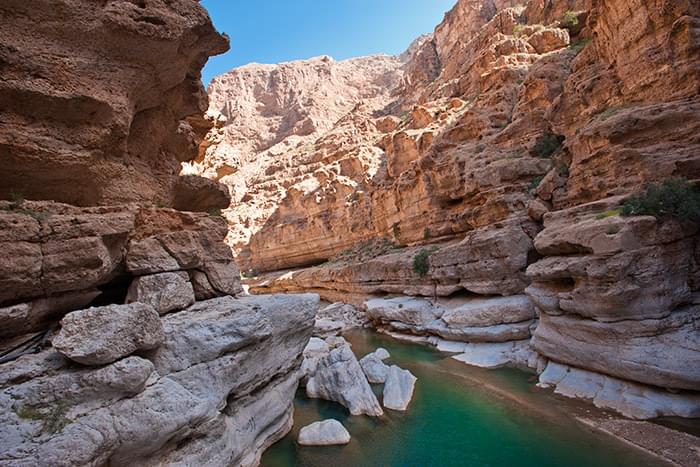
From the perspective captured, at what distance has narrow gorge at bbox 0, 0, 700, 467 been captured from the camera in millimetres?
4590

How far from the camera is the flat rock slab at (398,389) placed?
29.8ft

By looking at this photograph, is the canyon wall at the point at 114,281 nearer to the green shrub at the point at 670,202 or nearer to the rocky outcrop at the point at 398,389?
the rocky outcrop at the point at 398,389

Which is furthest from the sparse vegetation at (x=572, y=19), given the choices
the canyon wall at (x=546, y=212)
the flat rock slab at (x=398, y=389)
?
the flat rock slab at (x=398, y=389)

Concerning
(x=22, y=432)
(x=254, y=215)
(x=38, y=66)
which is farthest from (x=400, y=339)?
(x=254, y=215)

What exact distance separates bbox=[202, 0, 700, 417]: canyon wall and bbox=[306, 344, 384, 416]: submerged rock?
19.3 ft

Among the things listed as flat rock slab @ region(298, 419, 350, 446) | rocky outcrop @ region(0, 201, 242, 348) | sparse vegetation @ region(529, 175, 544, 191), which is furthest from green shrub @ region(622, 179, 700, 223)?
rocky outcrop @ region(0, 201, 242, 348)

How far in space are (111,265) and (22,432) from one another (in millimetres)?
2724

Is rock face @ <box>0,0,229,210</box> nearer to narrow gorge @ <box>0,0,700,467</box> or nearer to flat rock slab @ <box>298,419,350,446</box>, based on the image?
narrow gorge @ <box>0,0,700,467</box>

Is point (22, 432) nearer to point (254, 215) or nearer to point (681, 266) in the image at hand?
point (681, 266)

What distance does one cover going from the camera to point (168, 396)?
4.75m

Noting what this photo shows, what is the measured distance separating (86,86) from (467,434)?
35.3 feet

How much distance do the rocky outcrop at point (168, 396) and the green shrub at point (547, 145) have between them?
16456 mm

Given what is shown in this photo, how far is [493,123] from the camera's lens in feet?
72.9

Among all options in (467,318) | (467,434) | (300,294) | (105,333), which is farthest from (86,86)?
(467,318)
